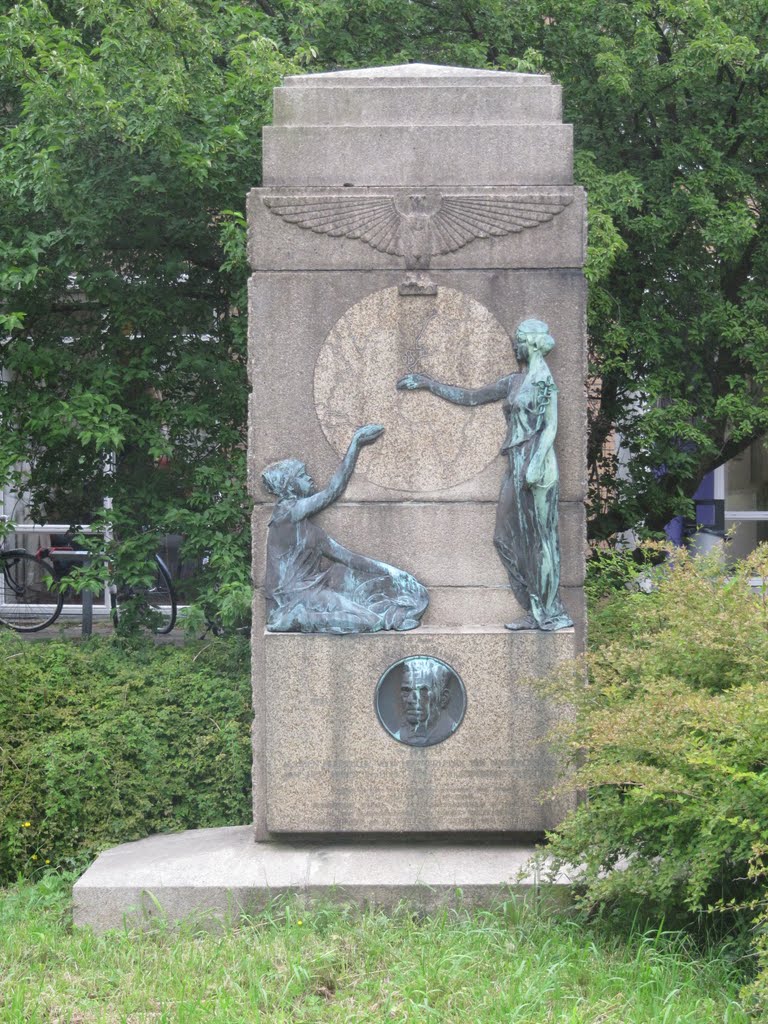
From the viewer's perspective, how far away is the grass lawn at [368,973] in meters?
4.05

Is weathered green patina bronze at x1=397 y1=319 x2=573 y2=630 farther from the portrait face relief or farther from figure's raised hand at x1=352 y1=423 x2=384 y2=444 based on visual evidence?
the portrait face relief

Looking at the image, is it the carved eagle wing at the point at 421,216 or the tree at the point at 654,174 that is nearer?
the carved eagle wing at the point at 421,216

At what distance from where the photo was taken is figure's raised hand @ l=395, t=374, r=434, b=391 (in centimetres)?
542

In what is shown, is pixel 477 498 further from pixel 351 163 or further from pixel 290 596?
pixel 351 163

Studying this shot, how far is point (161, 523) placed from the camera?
783 centimetres

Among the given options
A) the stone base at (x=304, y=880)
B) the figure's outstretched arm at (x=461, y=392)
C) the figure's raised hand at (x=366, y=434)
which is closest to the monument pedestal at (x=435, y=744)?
the stone base at (x=304, y=880)

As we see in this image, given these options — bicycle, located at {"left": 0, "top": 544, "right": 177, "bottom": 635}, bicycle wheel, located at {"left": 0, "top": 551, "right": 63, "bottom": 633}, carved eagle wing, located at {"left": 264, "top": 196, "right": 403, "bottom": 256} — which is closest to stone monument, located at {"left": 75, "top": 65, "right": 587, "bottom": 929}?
carved eagle wing, located at {"left": 264, "top": 196, "right": 403, "bottom": 256}

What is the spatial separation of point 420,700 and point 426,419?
1.16 metres

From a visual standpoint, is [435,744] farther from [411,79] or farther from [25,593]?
[25,593]

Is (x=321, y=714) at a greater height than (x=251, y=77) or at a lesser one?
lesser

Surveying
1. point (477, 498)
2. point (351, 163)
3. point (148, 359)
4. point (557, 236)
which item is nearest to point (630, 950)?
point (477, 498)

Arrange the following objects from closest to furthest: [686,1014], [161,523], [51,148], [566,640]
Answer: [686,1014] < [566,640] < [51,148] < [161,523]

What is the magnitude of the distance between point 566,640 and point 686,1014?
172 centimetres

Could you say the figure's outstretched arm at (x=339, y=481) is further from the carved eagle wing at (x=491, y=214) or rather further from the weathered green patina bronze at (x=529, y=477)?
the carved eagle wing at (x=491, y=214)
